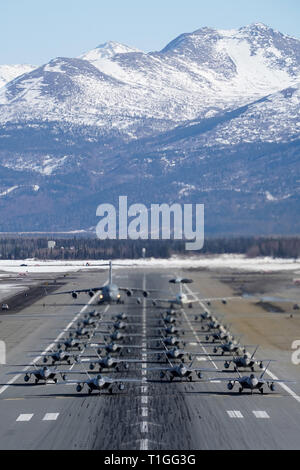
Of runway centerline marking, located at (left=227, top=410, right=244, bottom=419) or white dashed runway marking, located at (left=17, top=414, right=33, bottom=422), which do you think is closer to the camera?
white dashed runway marking, located at (left=17, top=414, right=33, bottom=422)

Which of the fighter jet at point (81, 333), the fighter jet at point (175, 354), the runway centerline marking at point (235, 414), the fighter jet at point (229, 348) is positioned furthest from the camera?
the fighter jet at point (81, 333)

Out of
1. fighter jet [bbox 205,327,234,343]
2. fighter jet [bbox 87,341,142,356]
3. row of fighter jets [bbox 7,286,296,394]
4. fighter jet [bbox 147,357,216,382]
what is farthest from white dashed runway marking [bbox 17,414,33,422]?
fighter jet [bbox 205,327,234,343]

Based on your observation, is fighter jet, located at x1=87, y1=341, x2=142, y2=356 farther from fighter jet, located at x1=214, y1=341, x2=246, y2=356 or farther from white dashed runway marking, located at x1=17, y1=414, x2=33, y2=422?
white dashed runway marking, located at x1=17, y1=414, x2=33, y2=422

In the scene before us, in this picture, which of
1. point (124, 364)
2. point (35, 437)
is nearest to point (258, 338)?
point (124, 364)

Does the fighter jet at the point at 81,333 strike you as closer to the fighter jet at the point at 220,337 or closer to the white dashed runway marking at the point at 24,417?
the fighter jet at the point at 220,337

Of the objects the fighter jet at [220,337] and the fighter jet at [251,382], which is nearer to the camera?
the fighter jet at [251,382]

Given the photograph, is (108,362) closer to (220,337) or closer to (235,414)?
(235,414)

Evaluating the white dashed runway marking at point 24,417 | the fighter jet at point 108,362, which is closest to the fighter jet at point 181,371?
the fighter jet at point 108,362

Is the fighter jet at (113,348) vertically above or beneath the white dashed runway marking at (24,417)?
above

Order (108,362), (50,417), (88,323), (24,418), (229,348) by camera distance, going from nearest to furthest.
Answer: (24,418) → (50,417) → (108,362) → (229,348) → (88,323)

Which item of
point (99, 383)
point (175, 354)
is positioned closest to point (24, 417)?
point (99, 383)

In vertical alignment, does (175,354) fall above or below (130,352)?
above
